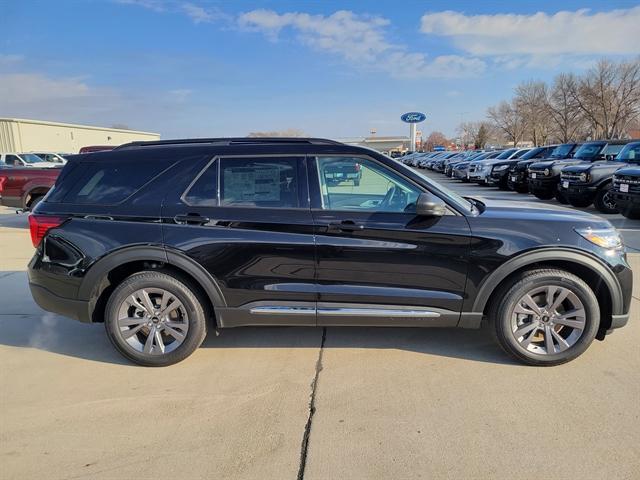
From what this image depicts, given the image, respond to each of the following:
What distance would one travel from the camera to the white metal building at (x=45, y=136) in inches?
1767

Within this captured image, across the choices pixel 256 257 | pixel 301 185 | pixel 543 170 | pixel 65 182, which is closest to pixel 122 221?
pixel 65 182

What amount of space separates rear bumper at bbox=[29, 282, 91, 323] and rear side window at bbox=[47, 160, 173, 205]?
74 centimetres

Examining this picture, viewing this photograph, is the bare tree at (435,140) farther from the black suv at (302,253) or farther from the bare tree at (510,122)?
the black suv at (302,253)

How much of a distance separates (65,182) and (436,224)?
2.93m

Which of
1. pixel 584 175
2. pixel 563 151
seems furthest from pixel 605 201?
pixel 563 151

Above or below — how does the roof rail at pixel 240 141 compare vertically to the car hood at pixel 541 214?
above

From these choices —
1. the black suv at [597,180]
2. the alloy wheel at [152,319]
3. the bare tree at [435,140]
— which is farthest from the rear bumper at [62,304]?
the bare tree at [435,140]

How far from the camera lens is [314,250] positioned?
336 cm

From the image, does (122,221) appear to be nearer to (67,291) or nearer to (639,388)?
(67,291)

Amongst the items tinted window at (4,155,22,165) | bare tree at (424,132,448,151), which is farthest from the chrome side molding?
bare tree at (424,132,448,151)

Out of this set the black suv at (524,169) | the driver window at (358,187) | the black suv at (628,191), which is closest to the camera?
the driver window at (358,187)

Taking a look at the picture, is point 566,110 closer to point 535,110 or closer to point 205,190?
point 535,110

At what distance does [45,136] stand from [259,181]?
5592cm

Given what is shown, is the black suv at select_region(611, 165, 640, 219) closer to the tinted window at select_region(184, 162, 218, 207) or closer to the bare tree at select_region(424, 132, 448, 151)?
the tinted window at select_region(184, 162, 218, 207)
